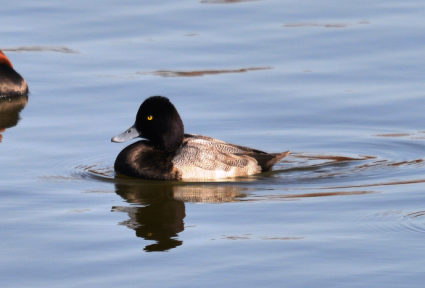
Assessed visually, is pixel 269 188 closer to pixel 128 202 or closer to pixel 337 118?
pixel 128 202

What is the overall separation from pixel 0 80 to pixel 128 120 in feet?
11.9

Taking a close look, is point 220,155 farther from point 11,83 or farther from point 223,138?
point 11,83

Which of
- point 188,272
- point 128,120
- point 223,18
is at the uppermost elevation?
point 223,18

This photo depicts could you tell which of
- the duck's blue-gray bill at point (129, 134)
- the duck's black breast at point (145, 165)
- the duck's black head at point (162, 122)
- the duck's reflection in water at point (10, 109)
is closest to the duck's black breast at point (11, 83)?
the duck's reflection in water at point (10, 109)

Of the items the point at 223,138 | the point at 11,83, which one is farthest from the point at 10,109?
the point at 223,138

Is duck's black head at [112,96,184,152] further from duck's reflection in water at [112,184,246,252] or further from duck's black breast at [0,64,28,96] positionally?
duck's black breast at [0,64,28,96]

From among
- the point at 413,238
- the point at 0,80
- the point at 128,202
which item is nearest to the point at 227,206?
the point at 128,202

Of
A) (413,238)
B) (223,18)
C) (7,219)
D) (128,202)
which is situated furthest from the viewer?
(223,18)

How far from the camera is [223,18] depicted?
57.1 feet

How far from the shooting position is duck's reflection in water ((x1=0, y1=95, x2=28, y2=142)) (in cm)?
1200

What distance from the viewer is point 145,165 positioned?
937cm

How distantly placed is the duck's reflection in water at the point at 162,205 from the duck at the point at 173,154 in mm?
335

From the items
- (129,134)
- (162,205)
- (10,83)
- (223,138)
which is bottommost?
(162,205)

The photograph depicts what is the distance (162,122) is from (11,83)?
17.5 ft
